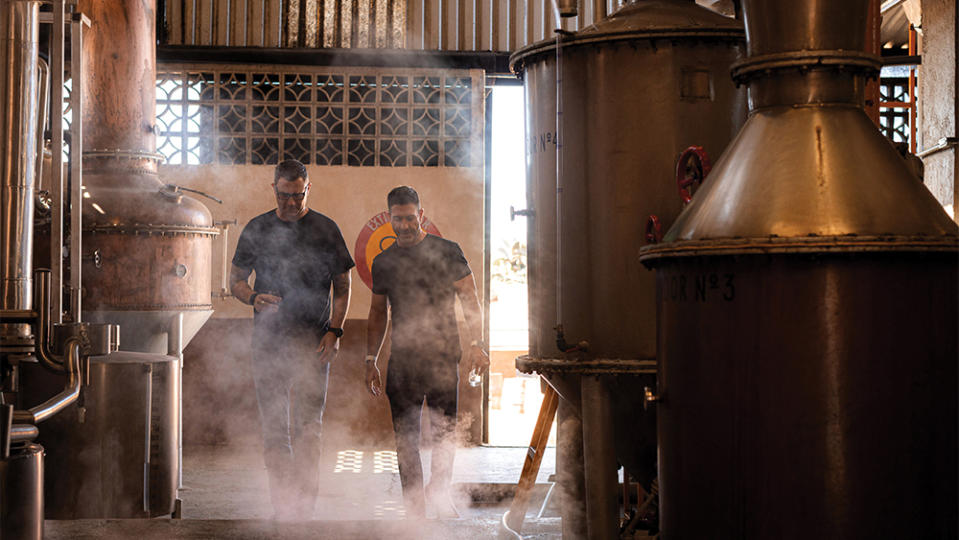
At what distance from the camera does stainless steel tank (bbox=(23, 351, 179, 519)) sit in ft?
14.8

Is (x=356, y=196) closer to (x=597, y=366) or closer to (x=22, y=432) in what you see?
(x=597, y=366)

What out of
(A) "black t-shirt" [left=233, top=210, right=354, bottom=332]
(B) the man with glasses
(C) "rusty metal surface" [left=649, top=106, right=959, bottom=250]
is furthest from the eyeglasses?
(C) "rusty metal surface" [left=649, top=106, right=959, bottom=250]

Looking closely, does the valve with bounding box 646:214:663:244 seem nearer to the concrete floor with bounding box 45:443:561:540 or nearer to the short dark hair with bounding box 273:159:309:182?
the concrete floor with bounding box 45:443:561:540

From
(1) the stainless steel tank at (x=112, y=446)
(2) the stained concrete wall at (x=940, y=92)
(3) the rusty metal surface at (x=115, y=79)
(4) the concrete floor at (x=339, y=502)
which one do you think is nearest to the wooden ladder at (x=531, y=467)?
(4) the concrete floor at (x=339, y=502)

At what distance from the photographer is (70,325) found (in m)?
2.91

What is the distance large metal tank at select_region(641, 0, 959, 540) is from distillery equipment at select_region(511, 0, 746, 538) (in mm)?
924

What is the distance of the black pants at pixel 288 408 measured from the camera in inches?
183

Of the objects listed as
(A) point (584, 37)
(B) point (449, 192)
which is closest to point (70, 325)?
(A) point (584, 37)

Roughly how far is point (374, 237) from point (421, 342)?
133 inches

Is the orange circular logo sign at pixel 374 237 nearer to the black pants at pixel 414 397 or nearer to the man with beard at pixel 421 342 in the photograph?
the man with beard at pixel 421 342

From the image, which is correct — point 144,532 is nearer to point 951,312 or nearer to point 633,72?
point 633,72

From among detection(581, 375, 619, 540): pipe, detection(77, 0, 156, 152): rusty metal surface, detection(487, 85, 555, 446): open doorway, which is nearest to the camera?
detection(581, 375, 619, 540): pipe

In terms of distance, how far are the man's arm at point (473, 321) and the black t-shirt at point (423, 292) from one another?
42 millimetres

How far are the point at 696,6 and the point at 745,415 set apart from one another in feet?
6.25
